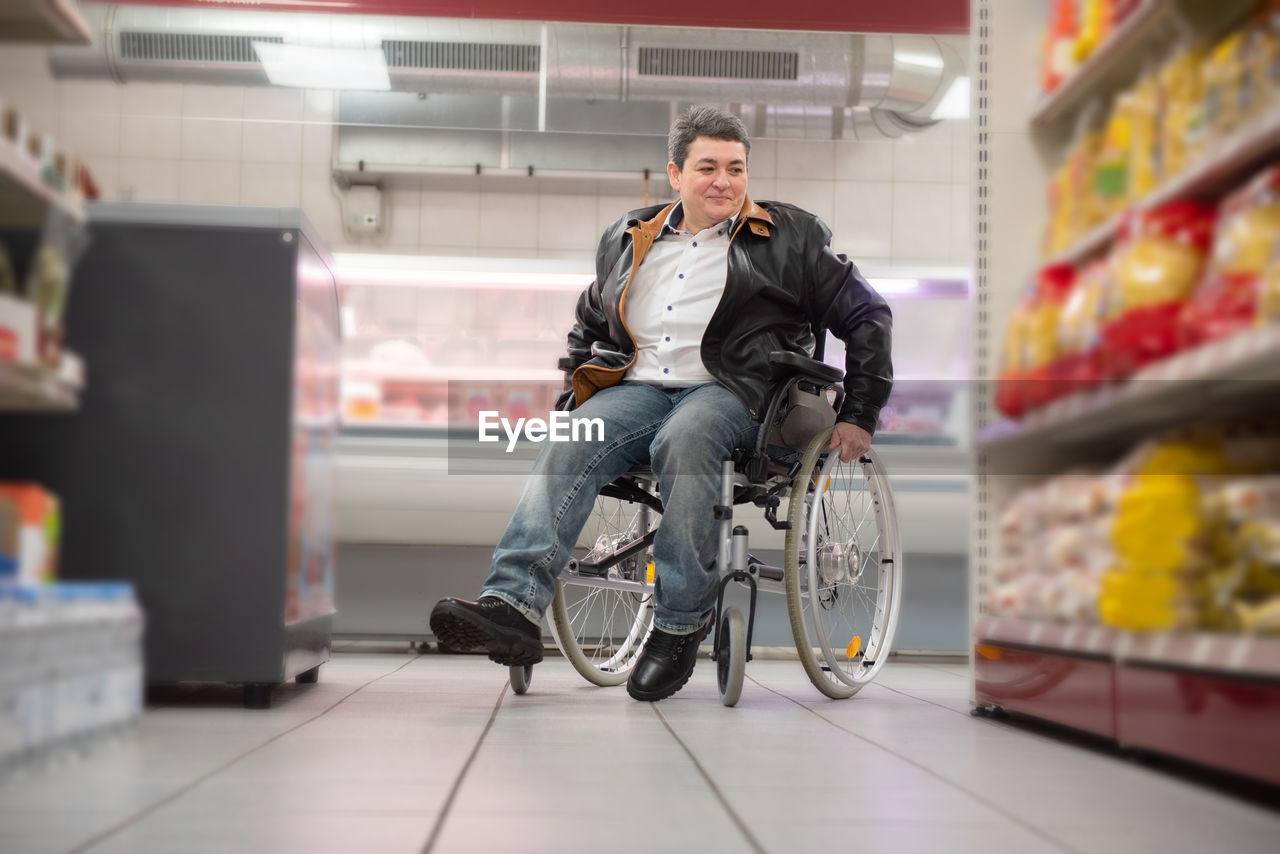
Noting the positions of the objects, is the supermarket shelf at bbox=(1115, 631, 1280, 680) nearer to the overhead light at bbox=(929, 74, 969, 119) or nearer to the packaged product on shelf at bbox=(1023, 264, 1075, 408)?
the packaged product on shelf at bbox=(1023, 264, 1075, 408)

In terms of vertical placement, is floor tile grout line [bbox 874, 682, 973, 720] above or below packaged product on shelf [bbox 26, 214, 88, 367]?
below

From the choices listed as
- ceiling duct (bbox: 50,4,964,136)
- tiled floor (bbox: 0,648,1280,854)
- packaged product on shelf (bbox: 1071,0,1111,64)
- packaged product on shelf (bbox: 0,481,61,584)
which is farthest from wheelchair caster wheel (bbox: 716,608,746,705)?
packaged product on shelf (bbox: 0,481,61,584)

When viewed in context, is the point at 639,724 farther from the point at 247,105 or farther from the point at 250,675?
the point at 247,105

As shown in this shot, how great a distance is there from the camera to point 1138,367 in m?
0.83

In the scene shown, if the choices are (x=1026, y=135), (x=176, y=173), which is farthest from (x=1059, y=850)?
(x=176, y=173)

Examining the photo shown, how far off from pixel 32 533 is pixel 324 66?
541 mm

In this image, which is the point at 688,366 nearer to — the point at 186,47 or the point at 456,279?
the point at 456,279

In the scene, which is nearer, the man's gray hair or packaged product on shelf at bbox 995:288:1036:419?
packaged product on shelf at bbox 995:288:1036:419

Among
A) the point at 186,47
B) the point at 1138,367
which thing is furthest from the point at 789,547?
the point at 186,47

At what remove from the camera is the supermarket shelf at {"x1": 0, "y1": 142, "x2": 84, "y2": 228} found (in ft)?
1.46

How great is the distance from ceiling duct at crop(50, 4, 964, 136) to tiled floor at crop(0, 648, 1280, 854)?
43 centimetres

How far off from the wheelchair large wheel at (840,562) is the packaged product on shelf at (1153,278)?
1060mm

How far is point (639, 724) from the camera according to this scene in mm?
1632

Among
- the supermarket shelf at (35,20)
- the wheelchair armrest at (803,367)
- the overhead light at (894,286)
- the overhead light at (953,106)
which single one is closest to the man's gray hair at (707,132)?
the wheelchair armrest at (803,367)
